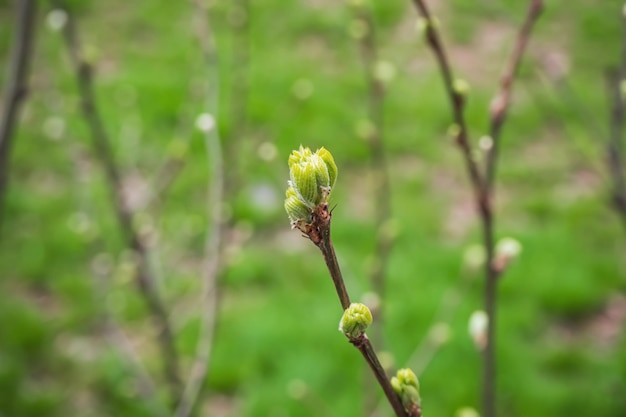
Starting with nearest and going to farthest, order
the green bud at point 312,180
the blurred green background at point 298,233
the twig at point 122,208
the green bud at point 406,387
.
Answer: the green bud at point 312,180 < the green bud at point 406,387 < the twig at point 122,208 < the blurred green background at point 298,233

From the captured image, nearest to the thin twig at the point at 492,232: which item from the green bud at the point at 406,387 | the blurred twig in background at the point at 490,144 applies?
the blurred twig in background at the point at 490,144

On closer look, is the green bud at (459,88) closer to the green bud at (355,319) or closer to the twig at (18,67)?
the green bud at (355,319)

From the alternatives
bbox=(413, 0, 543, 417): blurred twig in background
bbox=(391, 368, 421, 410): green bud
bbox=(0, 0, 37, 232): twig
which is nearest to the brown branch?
bbox=(413, 0, 543, 417): blurred twig in background

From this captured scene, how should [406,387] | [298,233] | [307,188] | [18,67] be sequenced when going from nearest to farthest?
[307,188], [406,387], [18,67], [298,233]

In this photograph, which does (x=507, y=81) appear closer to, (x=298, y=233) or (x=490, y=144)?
(x=490, y=144)

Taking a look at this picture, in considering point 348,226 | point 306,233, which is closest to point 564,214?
point 348,226

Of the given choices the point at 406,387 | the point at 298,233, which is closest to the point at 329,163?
the point at 406,387
